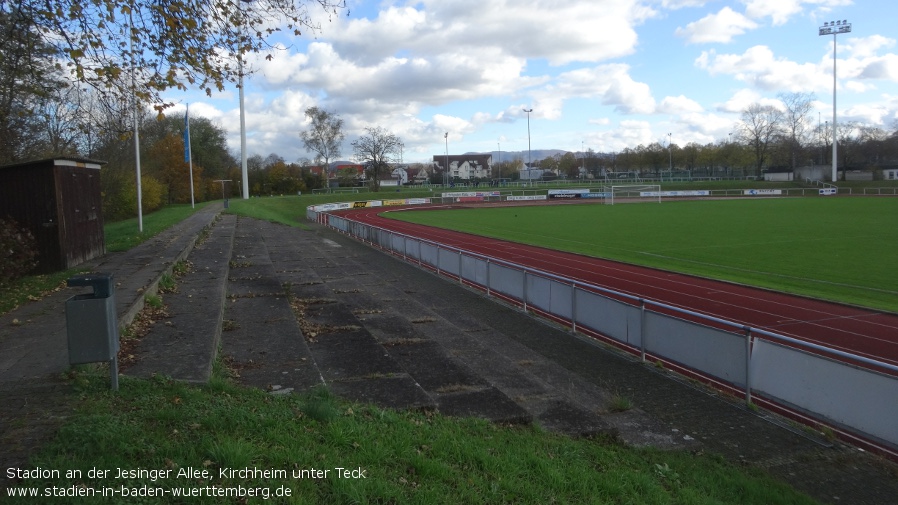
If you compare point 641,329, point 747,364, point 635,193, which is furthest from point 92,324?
point 635,193

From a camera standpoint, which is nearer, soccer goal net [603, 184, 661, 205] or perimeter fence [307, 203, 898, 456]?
perimeter fence [307, 203, 898, 456]

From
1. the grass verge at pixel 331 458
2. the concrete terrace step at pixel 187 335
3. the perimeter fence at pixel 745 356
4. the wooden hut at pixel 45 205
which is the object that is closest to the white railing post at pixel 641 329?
the perimeter fence at pixel 745 356

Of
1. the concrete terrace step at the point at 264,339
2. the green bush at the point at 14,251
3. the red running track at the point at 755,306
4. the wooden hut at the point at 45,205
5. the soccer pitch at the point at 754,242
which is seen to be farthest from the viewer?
the soccer pitch at the point at 754,242

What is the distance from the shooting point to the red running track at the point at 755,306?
1280 centimetres

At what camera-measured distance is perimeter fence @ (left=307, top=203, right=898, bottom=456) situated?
6770 millimetres

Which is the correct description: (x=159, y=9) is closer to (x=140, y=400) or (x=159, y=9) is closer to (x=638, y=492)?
(x=140, y=400)

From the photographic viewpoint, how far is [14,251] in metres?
14.5

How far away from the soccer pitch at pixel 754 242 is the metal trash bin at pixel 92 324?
1698cm

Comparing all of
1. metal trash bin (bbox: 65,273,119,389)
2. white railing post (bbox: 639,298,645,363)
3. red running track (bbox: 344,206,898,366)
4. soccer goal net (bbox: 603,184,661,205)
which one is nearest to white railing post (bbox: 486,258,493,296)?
A: red running track (bbox: 344,206,898,366)

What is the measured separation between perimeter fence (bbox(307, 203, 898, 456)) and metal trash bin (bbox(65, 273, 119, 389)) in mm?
7342

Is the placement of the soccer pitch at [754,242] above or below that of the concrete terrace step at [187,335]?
below

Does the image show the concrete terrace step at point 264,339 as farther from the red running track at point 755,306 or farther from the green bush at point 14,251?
the red running track at point 755,306

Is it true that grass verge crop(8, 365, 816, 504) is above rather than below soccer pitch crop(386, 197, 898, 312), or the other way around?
above

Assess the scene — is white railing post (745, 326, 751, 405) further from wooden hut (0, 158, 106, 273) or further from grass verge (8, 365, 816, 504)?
wooden hut (0, 158, 106, 273)
